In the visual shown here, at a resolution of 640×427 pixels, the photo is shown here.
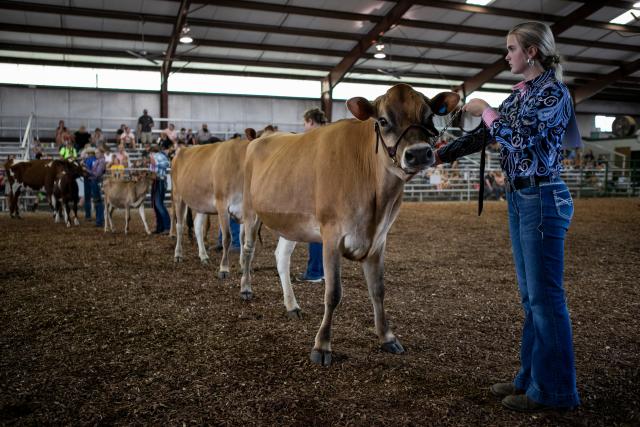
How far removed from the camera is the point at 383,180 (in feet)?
11.0

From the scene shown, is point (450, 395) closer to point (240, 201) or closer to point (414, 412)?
point (414, 412)

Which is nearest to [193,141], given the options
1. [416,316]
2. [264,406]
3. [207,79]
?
[207,79]

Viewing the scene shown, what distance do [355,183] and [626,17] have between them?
25.3 meters

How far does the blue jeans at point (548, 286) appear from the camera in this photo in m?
2.47

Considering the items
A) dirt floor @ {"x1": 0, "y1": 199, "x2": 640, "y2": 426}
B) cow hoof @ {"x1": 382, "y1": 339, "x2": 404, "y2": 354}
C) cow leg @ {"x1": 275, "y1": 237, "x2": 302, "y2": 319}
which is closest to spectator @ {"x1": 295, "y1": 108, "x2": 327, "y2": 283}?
dirt floor @ {"x1": 0, "y1": 199, "x2": 640, "y2": 426}

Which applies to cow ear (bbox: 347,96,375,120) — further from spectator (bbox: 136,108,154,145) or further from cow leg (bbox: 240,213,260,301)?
spectator (bbox: 136,108,154,145)

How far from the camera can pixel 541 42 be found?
2428 mm

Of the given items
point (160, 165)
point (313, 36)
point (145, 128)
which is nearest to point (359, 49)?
point (313, 36)

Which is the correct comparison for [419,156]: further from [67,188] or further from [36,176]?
[36,176]

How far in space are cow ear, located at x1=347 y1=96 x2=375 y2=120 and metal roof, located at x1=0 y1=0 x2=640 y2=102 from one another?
702 inches

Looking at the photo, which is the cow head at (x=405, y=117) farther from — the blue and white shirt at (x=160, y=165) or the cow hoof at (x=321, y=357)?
the blue and white shirt at (x=160, y=165)

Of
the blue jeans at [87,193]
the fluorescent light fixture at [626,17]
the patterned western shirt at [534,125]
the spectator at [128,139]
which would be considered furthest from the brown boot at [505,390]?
the fluorescent light fixture at [626,17]

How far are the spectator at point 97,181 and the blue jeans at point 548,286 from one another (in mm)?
12390

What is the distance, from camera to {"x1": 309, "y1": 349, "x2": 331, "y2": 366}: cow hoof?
11.1 ft
